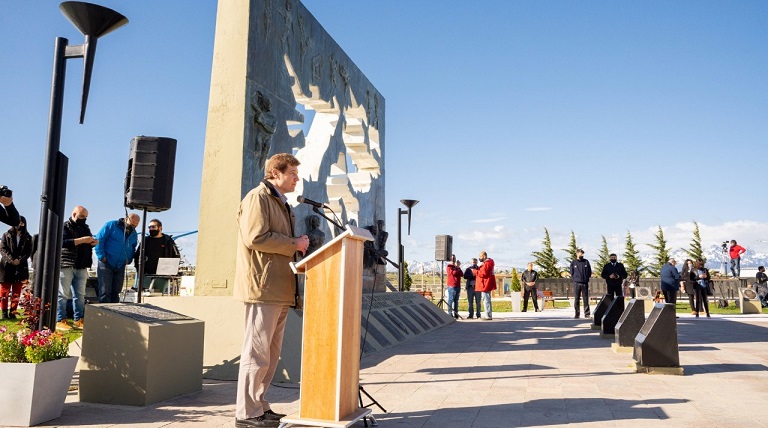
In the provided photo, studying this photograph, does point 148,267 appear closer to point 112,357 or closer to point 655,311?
point 112,357

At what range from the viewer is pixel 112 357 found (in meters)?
4.88

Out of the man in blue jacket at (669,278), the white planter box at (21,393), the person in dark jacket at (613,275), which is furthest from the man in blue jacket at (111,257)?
the man in blue jacket at (669,278)

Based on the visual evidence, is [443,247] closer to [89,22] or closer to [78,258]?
[78,258]

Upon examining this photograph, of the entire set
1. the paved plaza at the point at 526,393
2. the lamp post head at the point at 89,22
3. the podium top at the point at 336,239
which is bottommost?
the paved plaza at the point at 526,393

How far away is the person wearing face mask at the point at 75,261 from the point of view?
7.72 m

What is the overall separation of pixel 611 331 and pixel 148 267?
7693 mm

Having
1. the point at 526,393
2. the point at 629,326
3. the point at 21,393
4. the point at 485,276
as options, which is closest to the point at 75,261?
the point at 21,393

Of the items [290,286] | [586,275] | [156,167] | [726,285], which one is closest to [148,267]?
[156,167]

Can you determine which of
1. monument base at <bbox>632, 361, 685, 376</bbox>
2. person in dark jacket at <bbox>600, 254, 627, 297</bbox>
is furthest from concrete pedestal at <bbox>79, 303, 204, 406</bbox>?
person in dark jacket at <bbox>600, 254, 627, 297</bbox>

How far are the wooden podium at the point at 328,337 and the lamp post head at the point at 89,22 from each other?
2794 mm

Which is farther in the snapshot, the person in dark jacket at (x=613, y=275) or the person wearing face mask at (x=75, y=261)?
the person in dark jacket at (x=613, y=275)

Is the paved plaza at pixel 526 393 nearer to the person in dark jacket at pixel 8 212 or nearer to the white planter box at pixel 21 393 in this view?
the white planter box at pixel 21 393

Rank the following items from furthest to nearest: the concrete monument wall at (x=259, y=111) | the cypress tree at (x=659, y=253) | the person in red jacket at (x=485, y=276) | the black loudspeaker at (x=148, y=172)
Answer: the cypress tree at (x=659, y=253)
the person in red jacket at (x=485, y=276)
the concrete monument wall at (x=259, y=111)
the black loudspeaker at (x=148, y=172)

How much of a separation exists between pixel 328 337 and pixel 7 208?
11.7 feet
